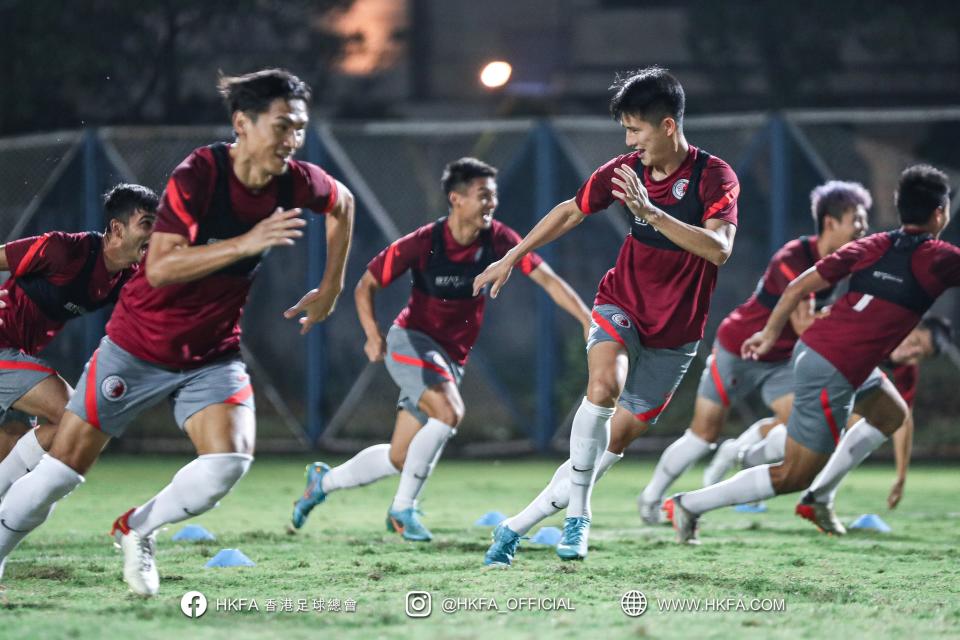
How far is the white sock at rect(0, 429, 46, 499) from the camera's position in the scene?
6508 millimetres

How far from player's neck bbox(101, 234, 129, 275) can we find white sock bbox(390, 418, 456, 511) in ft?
6.48

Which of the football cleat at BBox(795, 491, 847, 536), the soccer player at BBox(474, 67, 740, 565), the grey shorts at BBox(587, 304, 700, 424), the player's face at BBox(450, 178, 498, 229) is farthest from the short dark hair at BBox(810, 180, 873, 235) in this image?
the grey shorts at BBox(587, 304, 700, 424)

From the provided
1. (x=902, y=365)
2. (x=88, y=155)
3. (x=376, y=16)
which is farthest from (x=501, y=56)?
(x=902, y=365)

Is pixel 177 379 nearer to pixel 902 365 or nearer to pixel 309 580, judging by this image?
pixel 309 580

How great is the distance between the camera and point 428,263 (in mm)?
7957

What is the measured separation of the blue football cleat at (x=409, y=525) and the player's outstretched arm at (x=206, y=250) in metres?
2.56

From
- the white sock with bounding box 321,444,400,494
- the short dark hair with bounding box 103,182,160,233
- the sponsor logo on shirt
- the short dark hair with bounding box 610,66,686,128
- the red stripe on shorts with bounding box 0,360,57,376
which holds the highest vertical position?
the short dark hair with bounding box 610,66,686,128

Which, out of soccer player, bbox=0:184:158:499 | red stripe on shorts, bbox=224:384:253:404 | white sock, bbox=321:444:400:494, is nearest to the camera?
red stripe on shorts, bbox=224:384:253:404

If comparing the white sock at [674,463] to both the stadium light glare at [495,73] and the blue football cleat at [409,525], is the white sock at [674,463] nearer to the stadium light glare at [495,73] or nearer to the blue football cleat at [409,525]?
the blue football cleat at [409,525]

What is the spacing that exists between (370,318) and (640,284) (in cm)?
187

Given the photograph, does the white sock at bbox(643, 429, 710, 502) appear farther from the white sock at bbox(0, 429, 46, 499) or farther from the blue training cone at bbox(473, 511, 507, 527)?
the white sock at bbox(0, 429, 46, 499)

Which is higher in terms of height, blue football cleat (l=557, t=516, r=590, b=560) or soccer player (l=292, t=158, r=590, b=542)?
soccer player (l=292, t=158, r=590, b=542)

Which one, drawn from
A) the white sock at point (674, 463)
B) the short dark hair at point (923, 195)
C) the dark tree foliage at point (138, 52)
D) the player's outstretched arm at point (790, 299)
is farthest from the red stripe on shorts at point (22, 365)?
the dark tree foliage at point (138, 52)

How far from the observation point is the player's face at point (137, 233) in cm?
608
